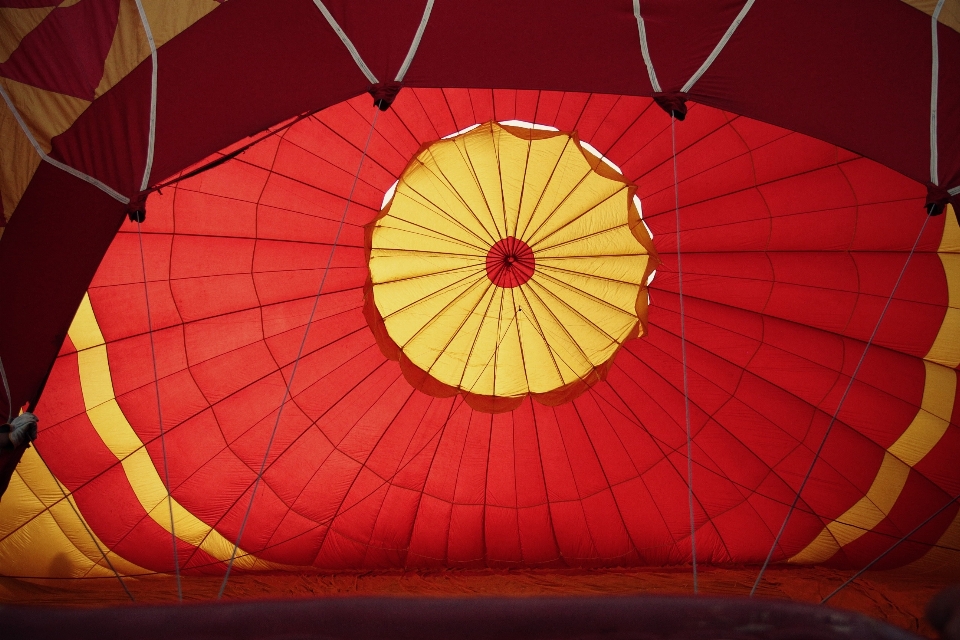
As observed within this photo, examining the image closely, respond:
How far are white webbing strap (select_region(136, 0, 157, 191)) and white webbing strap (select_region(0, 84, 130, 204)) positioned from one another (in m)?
0.09

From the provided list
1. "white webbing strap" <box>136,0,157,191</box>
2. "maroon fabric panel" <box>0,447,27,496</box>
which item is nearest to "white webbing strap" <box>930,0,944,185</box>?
"white webbing strap" <box>136,0,157,191</box>

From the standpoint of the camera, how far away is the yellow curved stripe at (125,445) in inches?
157

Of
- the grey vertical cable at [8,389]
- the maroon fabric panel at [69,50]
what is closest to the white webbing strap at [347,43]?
the maroon fabric panel at [69,50]

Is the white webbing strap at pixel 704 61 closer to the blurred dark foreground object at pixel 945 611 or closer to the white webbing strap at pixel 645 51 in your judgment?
the white webbing strap at pixel 645 51

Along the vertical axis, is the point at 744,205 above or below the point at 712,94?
above

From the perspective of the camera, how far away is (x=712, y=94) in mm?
2617

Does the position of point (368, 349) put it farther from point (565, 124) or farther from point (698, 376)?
point (698, 376)

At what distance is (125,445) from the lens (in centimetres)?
418

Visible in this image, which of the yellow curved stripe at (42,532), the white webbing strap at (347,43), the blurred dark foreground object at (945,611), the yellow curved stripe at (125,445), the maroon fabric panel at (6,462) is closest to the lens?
the blurred dark foreground object at (945,611)

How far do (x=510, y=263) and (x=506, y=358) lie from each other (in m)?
0.60

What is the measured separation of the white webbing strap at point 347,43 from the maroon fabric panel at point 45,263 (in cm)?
101

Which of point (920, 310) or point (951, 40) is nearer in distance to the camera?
point (951, 40)

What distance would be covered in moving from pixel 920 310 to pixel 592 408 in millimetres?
1921

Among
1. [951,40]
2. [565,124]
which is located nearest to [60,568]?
[565,124]
